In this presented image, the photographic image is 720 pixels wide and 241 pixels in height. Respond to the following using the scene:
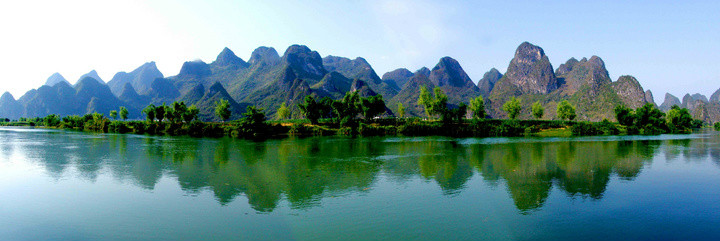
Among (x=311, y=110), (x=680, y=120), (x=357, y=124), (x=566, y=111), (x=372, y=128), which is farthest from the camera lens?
(x=680, y=120)

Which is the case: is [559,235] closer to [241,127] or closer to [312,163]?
[312,163]

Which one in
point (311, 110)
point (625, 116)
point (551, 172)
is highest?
point (311, 110)

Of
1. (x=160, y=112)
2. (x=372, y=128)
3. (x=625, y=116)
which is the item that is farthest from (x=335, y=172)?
(x=625, y=116)

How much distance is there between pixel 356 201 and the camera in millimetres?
18859

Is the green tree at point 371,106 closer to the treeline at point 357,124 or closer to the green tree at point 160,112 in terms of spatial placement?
the treeline at point 357,124

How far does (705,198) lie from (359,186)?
1868 cm

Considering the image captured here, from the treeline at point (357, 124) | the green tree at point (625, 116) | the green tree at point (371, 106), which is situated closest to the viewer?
the treeline at point (357, 124)

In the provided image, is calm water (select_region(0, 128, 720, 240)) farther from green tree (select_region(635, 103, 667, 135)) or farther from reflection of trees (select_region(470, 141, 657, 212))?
green tree (select_region(635, 103, 667, 135))

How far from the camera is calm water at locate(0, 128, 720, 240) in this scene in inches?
570

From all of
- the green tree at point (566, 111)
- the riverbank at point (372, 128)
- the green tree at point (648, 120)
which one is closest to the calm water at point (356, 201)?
the riverbank at point (372, 128)

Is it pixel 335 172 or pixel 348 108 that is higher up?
pixel 348 108

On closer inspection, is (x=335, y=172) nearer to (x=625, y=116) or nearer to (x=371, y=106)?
(x=371, y=106)

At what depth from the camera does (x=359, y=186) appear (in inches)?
890

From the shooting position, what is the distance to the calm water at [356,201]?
1447 centimetres
